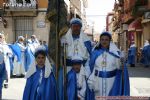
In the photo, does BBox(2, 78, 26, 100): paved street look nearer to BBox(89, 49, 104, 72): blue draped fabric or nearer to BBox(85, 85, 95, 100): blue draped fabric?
BBox(85, 85, 95, 100): blue draped fabric

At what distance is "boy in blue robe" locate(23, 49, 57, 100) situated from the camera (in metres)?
9.02

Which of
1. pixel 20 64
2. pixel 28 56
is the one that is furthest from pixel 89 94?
pixel 28 56

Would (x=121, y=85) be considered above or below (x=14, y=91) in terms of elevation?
above

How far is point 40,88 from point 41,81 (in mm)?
129

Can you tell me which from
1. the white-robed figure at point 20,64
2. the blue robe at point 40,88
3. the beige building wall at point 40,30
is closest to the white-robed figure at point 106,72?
the blue robe at point 40,88

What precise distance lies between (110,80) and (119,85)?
19 centimetres

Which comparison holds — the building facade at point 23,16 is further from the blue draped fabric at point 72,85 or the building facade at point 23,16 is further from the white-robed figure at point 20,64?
the blue draped fabric at point 72,85

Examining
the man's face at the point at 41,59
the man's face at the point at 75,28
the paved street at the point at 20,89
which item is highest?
the man's face at the point at 75,28

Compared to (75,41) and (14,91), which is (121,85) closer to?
(75,41)

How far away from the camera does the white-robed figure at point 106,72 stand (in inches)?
373

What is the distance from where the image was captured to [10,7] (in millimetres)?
40406

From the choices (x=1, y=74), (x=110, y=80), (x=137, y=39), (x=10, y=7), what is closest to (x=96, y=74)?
(x=110, y=80)

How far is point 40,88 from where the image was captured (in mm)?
9055

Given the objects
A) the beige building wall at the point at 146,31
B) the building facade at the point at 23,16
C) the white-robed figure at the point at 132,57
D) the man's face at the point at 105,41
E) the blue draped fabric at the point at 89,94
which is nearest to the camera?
the man's face at the point at 105,41
